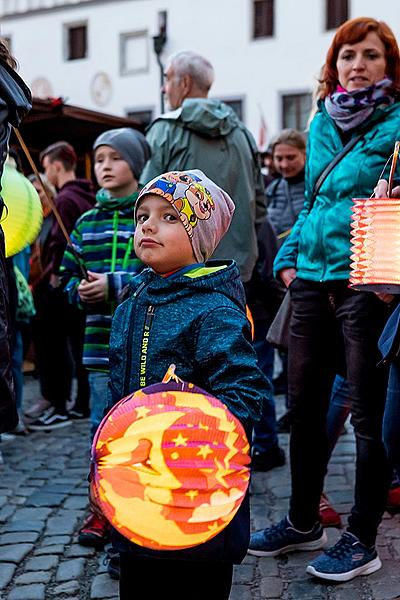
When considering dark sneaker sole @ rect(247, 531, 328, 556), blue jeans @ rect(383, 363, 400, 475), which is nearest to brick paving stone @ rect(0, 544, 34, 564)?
dark sneaker sole @ rect(247, 531, 328, 556)

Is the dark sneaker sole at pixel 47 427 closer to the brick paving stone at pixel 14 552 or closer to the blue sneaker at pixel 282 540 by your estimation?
the brick paving stone at pixel 14 552

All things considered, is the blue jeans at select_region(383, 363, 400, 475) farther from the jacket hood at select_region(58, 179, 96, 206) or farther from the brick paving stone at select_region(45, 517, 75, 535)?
the jacket hood at select_region(58, 179, 96, 206)

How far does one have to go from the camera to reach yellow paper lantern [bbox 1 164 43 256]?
3.68 metres

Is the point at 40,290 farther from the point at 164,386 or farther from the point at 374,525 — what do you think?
the point at 164,386

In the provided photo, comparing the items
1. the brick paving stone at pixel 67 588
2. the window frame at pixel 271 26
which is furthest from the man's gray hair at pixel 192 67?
the window frame at pixel 271 26

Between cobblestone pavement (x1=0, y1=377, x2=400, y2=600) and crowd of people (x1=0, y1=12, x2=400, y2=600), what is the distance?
0.09 m

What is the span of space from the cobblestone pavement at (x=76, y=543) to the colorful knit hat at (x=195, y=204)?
1409 mm

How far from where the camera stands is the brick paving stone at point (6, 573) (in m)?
3.36

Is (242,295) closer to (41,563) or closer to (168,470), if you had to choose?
(168,470)

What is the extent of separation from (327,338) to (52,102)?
7536 mm

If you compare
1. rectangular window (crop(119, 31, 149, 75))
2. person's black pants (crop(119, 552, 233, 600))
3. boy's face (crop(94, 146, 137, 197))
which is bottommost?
person's black pants (crop(119, 552, 233, 600))

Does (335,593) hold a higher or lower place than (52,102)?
lower

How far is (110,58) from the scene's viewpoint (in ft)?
105

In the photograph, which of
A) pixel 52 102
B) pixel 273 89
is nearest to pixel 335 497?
pixel 52 102
